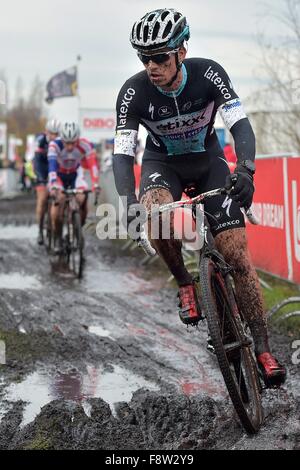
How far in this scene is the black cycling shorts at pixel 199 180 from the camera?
16.6ft

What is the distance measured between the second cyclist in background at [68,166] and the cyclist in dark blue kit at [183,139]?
675 centimetres

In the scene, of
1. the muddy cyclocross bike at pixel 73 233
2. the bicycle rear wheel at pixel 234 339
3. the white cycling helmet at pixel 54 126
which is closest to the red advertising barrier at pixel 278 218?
the muddy cyclocross bike at pixel 73 233

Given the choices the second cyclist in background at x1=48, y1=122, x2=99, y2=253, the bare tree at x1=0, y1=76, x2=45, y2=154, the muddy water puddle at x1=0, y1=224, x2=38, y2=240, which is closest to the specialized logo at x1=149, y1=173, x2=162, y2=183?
the second cyclist in background at x1=48, y1=122, x2=99, y2=253

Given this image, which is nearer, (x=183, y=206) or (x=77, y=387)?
(x=183, y=206)

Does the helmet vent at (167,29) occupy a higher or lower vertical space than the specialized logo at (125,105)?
higher

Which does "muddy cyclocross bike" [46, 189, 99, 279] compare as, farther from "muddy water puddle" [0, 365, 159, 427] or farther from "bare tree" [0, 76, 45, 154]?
"bare tree" [0, 76, 45, 154]

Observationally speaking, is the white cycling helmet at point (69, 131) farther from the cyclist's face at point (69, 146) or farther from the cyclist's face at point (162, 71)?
the cyclist's face at point (162, 71)

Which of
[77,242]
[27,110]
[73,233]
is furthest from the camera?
[27,110]

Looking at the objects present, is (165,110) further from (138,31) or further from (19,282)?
(19,282)

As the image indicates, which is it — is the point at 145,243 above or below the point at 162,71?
below

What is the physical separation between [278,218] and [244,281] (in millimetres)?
4677

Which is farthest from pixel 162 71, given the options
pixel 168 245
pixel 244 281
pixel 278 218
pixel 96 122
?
pixel 96 122

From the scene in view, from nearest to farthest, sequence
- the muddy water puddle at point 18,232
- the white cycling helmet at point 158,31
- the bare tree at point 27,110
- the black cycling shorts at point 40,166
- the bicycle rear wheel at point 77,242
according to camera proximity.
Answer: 1. the white cycling helmet at point 158,31
2. the bicycle rear wheel at point 77,242
3. the black cycling shorts at point 40,166
4. the muddy water puddle at point 18,232
5. the bare tree at point 27,110

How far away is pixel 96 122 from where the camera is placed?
34750 millimetres
